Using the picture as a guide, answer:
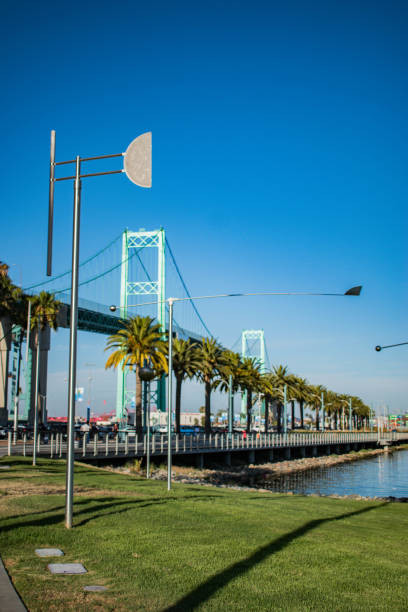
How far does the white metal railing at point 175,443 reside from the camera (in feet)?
106

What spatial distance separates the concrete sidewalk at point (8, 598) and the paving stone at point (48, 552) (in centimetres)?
110

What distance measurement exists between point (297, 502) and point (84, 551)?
10095 mm

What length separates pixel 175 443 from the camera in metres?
46.6

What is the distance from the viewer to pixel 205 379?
2322 inches

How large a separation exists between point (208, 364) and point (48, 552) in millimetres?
50608

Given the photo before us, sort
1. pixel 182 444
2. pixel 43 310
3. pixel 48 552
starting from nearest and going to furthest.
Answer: pixel 48 552 → pixel 182 444 → pixel 43 310

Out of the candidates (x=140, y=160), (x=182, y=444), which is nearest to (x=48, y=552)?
(x=140, y=160)

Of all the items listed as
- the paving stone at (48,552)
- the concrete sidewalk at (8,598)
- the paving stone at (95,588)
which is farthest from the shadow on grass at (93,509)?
the paving stone at (95,588)

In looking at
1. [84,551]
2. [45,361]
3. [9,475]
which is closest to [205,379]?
[45,361]

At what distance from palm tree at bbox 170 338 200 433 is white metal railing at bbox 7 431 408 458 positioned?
12.6 ft

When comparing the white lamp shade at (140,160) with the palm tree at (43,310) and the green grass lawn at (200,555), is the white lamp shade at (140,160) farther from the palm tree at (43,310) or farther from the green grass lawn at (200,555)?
the palm tree at (43,310)

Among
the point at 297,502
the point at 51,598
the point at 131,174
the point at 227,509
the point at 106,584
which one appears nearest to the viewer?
the point at 51,598

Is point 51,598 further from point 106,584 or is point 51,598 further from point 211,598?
point 211,598

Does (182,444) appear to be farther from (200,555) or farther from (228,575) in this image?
(228,575)
